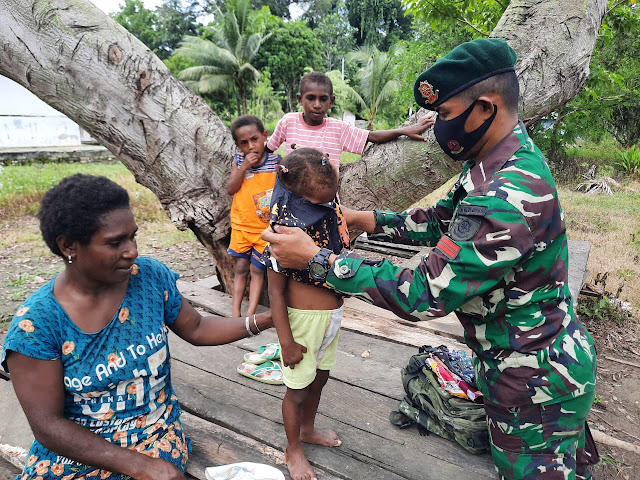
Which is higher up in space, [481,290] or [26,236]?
[481,290]

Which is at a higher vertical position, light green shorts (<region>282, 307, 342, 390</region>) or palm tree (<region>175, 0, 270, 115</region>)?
light green shorts (<region>282, 307, 342, 390</region>)

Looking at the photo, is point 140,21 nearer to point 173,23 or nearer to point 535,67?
point 173,23

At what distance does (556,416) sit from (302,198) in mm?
1320

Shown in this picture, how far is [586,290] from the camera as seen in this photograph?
16.7 ft

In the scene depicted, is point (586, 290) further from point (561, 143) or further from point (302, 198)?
point (561, 143)

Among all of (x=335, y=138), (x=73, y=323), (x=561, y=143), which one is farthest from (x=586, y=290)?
(x=561, y=143)

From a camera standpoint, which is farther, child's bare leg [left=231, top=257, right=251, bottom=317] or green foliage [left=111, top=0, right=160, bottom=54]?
green foliage [left=111, top=0, right=160, bottom=54]

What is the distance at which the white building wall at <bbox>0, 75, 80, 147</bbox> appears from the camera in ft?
53.7

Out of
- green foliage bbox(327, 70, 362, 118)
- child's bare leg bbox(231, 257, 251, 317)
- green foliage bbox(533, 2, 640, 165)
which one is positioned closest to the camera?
child's bare leg bbox(231, 257, 251, 317)

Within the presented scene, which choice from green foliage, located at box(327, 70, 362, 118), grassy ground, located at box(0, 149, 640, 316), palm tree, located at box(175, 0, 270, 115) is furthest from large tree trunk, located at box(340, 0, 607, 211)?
green foliage, located at box(327, 70, 362, 118)

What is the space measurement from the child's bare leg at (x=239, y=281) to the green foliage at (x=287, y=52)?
88.0 ft

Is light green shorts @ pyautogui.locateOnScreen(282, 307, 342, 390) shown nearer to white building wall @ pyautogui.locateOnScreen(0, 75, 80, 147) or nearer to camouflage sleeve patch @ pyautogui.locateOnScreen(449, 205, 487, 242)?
camouflage sleeve patch @ pyautogui.locateOnScreen(449, 205, 487, 242)

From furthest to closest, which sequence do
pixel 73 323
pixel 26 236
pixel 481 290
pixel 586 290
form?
pixel 26 236 < pixel 586 290 < pixel 73 323 < pixel 481 290

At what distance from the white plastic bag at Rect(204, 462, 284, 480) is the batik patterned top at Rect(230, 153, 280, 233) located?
75.0 inches
